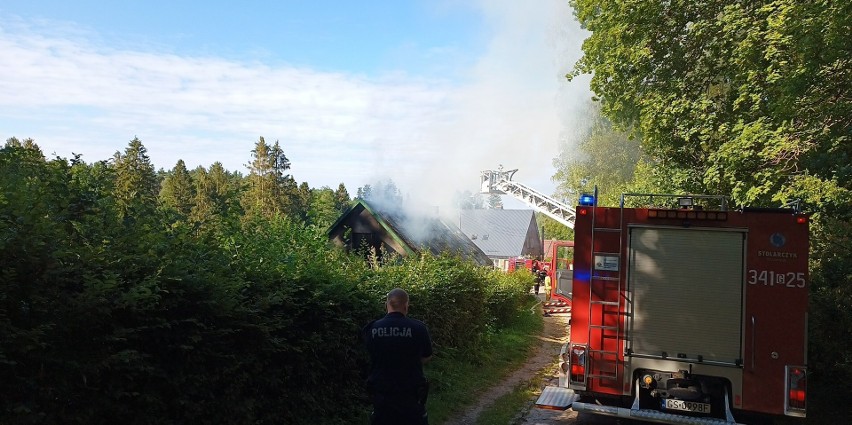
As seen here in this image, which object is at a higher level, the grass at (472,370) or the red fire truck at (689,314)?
the red fire truck at (689,314)

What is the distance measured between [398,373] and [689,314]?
4.55 metres

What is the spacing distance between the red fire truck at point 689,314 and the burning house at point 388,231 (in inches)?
443

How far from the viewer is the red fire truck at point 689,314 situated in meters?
7.34

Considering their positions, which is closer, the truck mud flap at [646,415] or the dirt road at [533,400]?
the truck mud flap at [646,415]

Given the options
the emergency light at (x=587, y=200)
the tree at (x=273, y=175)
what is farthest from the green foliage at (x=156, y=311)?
the tree at (x=273, y=175)

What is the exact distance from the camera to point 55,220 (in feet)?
14.8

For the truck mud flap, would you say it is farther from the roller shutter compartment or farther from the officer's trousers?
the officer's trousers

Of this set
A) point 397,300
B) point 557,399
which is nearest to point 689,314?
point 557,399

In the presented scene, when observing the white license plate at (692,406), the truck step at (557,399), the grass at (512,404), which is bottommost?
the grass at (512,404)

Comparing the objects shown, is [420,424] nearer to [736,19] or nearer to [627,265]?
[627,265]

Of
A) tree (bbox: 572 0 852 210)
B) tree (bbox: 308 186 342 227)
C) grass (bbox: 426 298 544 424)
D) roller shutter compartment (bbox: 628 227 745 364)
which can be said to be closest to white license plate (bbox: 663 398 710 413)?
roller shutter compartment (bbox: 628 227 745 364)

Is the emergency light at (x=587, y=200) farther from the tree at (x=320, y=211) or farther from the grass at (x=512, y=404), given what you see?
the tree at (x=320, y=211)

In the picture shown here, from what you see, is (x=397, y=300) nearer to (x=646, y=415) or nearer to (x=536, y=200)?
(x=646, y=415)

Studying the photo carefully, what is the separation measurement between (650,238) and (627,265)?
46 centimetres
